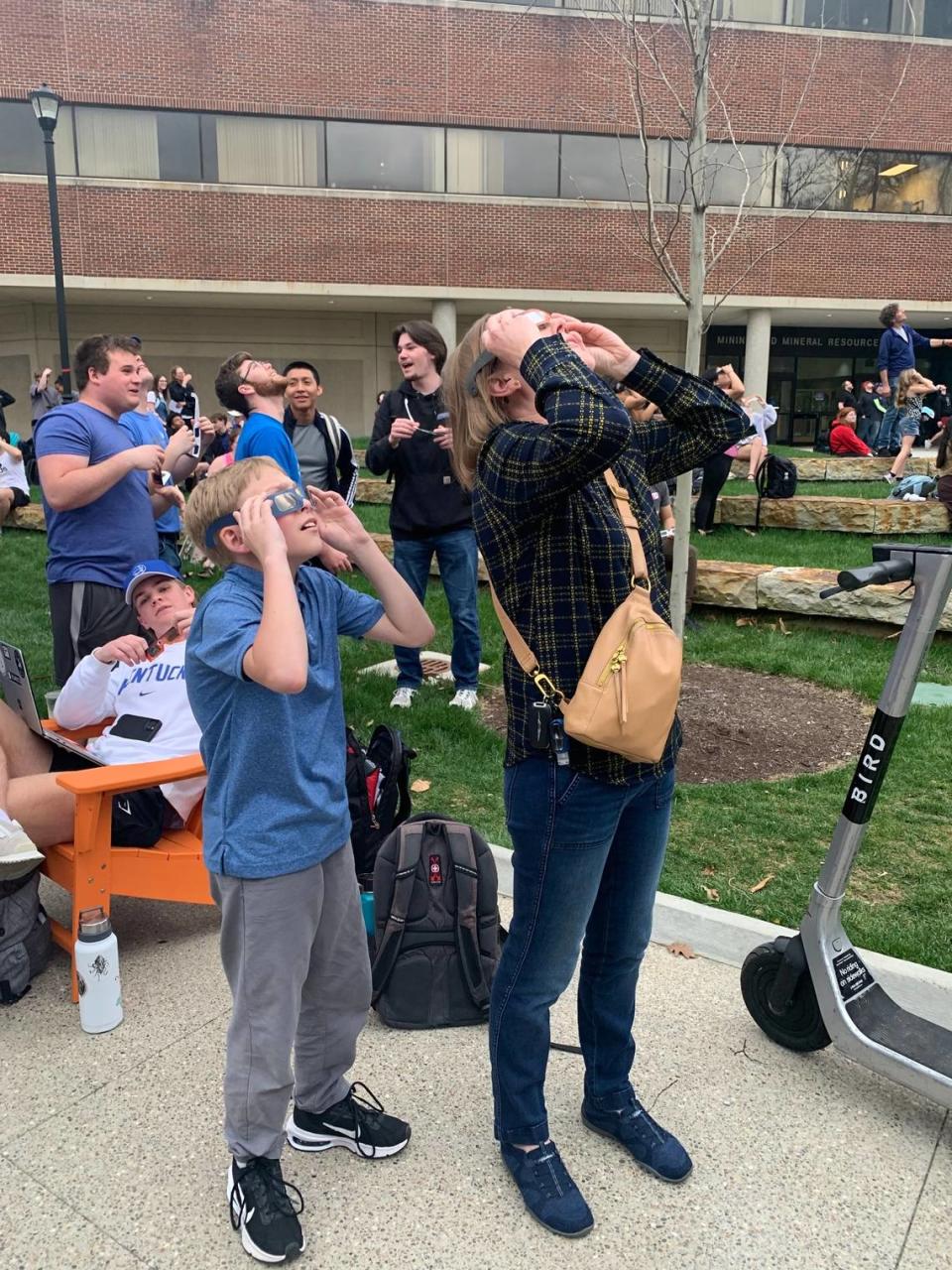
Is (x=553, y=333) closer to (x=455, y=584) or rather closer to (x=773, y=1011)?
(x=773, y=1011)

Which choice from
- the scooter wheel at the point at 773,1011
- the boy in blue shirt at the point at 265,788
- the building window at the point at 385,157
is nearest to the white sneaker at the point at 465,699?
the scooter wheel at the point at 773,1011

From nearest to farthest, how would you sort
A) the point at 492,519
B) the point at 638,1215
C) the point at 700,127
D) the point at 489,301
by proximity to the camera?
the point at 492,519, the point at 638,1215, the point at 700,127, the point at 489,301

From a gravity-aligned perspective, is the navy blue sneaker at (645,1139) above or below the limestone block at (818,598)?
below

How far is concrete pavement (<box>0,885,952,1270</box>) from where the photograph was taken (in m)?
2.14

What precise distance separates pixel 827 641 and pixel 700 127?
3.54m

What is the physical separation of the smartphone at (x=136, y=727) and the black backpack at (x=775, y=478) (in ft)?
28.2

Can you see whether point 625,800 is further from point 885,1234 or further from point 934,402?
point 934,402

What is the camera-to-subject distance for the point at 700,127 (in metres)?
4.86

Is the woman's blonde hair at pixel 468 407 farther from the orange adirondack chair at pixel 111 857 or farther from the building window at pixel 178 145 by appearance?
the building window at pixel 178 145

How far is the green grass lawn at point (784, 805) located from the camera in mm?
3494

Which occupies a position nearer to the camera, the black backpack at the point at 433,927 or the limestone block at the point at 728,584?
the black backpack at the point at 433,927

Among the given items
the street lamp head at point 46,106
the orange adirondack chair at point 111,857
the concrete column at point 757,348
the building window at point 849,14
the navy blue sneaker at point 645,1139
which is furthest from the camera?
the concrete column at point 757,348

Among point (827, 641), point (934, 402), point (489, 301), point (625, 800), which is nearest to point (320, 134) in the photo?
point (489, 301)

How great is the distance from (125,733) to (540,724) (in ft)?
6.51
